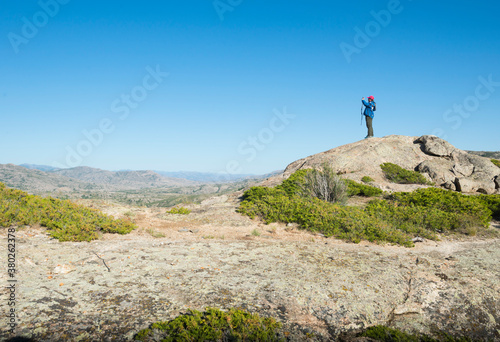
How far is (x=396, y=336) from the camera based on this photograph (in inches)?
153

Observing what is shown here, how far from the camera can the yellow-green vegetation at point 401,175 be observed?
771 inches

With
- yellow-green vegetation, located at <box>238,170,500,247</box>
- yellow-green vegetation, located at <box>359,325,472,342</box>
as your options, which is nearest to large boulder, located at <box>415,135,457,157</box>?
yellow-green vegetation, located at <box>238,170,500,247</box>

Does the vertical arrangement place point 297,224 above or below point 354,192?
below

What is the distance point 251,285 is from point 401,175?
18.6 m

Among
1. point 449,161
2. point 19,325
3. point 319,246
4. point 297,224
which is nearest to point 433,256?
point 319,246

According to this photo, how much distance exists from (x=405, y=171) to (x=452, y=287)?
16734mm

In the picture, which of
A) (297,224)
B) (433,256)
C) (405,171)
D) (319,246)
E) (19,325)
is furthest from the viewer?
(405,171)

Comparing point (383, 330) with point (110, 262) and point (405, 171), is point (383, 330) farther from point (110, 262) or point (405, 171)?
point (405, 171)

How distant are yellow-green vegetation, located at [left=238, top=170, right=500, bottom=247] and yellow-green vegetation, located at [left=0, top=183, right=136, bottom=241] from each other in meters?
5.49

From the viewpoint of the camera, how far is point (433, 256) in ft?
24.4

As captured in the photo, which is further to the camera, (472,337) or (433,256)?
(433,256)

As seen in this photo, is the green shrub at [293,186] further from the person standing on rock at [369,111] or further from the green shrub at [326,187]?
the person standing on rock at [369,111]

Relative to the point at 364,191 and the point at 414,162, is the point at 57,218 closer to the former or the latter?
the point at 364,191

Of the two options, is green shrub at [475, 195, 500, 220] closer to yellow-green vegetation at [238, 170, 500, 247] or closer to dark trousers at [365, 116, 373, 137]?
yellow-green vegetation at [238, 170, 500, 247]
